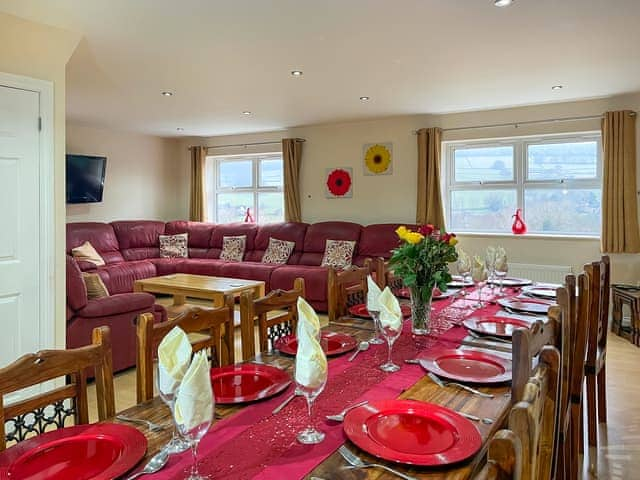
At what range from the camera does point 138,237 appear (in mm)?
7129

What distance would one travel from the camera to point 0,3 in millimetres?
2656

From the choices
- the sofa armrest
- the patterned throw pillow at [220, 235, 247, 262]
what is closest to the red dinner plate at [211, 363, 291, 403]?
the sofa armrest

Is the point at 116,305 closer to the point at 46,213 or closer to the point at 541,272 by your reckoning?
the point at 46,213

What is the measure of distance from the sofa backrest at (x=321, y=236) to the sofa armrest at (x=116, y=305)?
2986mm

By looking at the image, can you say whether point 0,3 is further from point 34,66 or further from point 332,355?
point 332,355

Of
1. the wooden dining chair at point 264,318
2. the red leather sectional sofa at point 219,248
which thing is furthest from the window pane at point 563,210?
the wooden dining chair at point 264,318

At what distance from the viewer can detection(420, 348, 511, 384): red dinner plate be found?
1499 mm

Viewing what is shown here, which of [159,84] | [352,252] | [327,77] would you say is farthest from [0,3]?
[352,252]

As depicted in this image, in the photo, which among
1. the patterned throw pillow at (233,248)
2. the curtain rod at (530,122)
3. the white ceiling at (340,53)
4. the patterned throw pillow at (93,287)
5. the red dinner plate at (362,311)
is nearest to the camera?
the red dinner plate at (362,311)

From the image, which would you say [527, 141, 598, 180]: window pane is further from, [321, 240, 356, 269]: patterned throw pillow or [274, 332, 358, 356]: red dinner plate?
[274, 332, 358, 356]: red dinner plate

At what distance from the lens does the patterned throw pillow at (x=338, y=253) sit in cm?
600

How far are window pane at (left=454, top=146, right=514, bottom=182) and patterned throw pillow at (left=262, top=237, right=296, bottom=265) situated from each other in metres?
2.39

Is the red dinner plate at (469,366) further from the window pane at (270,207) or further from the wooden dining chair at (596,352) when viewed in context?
the window pane at (270,207)

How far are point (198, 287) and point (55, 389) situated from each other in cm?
344
